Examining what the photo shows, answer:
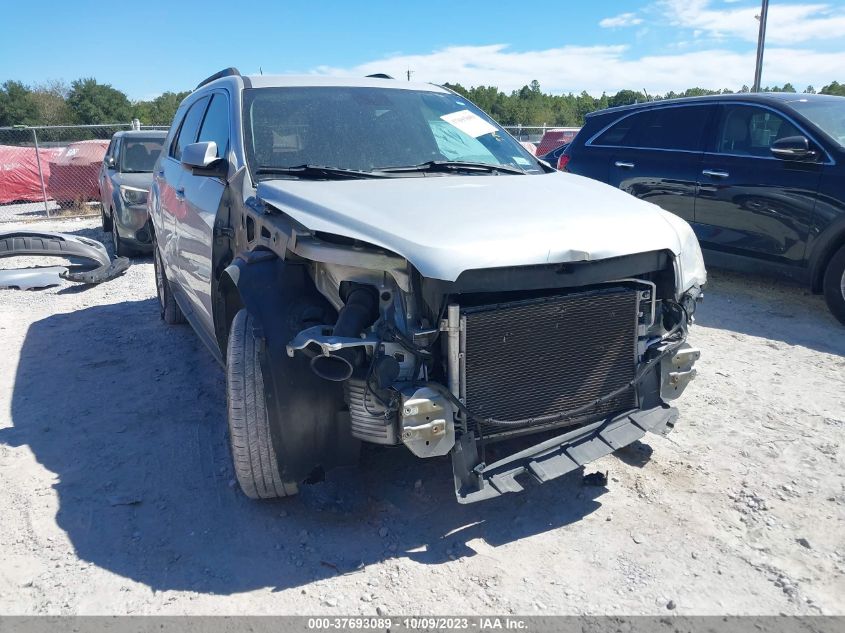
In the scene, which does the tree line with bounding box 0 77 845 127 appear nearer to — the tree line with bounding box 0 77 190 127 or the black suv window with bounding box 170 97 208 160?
the tree line with bounding box 0 77 190 127

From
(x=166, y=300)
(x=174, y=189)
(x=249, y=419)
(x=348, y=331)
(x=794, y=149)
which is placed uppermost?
(x=794, y=149)

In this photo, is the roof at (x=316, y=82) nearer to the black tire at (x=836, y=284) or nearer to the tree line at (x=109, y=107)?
the black tire at (x=836, y=284)

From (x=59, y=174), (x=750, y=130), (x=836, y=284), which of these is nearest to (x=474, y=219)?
(x=836, y=284)

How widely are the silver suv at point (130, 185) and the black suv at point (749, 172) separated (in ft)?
19.8

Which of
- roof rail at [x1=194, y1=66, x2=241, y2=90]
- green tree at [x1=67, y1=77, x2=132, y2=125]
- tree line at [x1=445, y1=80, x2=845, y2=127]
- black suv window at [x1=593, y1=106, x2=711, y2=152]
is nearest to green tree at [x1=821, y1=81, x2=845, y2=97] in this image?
tree line at [x1=445, y1=80, x2=845, y2=127]

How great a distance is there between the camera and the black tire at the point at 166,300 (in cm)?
614

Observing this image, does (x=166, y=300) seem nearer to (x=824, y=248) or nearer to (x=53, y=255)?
(x=53, y=255)

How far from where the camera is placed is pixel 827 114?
645 cm

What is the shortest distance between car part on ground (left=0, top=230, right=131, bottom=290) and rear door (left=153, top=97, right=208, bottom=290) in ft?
8.78

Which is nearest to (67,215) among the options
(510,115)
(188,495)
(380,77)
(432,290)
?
(380,77)

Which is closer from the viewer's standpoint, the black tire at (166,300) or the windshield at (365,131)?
the windshield at (365,131)

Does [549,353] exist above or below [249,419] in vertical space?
above

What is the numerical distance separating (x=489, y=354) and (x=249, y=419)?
1.08 m

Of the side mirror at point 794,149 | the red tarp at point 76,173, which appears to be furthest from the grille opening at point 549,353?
the red tarp at point 76,173
